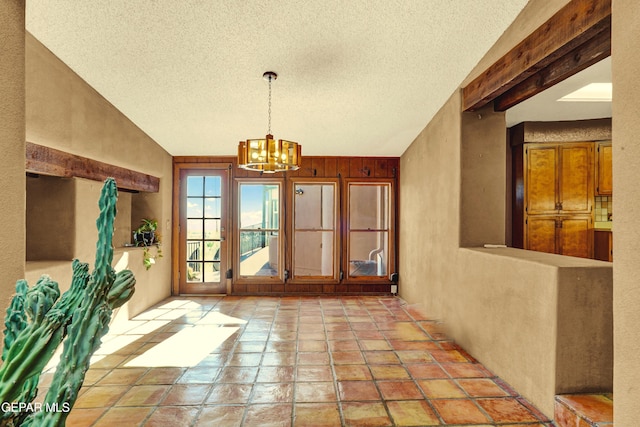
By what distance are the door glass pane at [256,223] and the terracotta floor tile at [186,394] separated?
3354 mm

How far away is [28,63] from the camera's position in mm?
2801

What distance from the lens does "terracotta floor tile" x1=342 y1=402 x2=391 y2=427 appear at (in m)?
2.23

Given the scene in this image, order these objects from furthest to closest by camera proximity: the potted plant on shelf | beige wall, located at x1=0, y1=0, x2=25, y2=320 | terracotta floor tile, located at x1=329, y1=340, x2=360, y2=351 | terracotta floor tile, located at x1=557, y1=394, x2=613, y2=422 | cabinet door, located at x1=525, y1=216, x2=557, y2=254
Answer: the potted plant on shelf → cabinet door, located at x1=525, y1=216, x2=557, y2=254 → terracotta floor tile, located at x1=329, y1=340, x2=360, y2=351 → terracotta floor tile, located at x1=557, y1=394, x2=613, y2=422 → beige wall, located at x1=0, y1=0, x2=25, y2=320

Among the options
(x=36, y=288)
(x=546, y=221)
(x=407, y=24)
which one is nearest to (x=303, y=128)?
(x=407, y=24)

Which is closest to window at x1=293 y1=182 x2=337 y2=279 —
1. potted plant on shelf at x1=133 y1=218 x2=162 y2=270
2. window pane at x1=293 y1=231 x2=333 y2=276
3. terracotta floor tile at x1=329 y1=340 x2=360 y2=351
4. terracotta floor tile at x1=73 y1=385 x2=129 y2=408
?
window pane at x1=293 y1=231 x2=333 y2=276

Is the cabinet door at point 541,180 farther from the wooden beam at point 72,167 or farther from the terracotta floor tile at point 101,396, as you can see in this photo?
the wooden beam at point 72,167

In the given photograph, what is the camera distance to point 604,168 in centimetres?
466

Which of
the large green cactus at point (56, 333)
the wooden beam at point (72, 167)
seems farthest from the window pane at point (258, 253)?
the large green cactus at point (56, 333)

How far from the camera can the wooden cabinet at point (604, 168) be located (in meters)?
4.64

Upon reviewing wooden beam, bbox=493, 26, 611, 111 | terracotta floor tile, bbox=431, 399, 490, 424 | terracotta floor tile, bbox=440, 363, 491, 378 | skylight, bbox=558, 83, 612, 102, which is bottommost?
terracotta floor tile, bbox=440, 363, 491, 378

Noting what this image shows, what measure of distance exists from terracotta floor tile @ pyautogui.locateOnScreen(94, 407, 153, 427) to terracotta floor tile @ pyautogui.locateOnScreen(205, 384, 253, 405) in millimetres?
413

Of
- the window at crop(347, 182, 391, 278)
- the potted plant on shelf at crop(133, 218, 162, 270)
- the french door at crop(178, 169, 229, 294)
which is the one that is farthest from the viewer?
the window at crop(347, 182, 391, 278)

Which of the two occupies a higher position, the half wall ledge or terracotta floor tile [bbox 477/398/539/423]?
the half wall ledge

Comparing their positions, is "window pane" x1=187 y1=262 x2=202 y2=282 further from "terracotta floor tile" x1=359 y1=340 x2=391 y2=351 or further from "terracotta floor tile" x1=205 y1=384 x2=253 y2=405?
"terracotta floor tile" x1=205 y1=384 x2=253 y2=405
